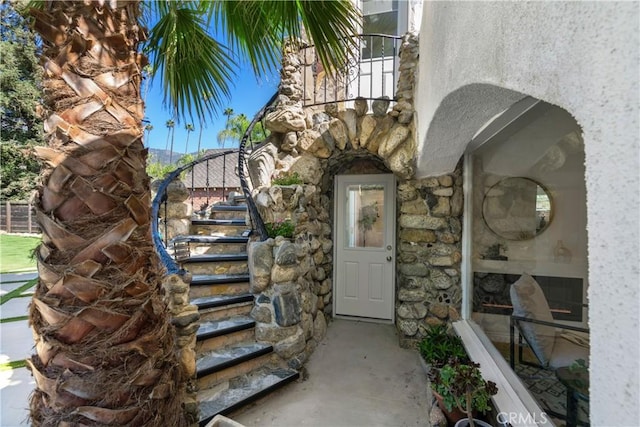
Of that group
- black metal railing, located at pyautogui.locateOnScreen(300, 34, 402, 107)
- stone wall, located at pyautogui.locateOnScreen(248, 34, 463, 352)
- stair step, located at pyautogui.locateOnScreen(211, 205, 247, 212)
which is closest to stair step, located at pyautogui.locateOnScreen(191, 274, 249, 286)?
stone wall, located at pyautogui.locateOnScreen(248, 34, 463, 352)

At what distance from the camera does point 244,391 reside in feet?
8.10

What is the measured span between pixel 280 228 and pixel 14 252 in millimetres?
8445

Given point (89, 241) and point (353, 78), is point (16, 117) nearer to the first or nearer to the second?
point (353, 78)

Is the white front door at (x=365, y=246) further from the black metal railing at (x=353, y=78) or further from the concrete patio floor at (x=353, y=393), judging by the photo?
the black metal railing at (x=353, y=78)

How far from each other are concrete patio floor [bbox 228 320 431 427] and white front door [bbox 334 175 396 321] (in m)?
0.80

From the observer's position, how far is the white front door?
14.5ft

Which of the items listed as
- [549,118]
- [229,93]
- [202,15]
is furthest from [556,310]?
[202,15]

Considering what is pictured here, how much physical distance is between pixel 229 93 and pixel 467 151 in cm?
269

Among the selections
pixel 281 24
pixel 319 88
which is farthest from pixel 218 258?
pixel 319 88

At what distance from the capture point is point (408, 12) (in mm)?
4504

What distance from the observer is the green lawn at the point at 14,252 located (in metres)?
6.21

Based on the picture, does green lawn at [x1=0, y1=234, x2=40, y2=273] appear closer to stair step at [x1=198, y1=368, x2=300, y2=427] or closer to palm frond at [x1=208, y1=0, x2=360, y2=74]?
stair step at [x1=198, y1=368, x2=300, y2=427]

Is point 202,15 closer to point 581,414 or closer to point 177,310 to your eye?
point 177,310

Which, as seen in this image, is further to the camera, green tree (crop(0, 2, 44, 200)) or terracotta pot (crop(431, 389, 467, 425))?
green tree (crop(0, 2, 44, 200))
